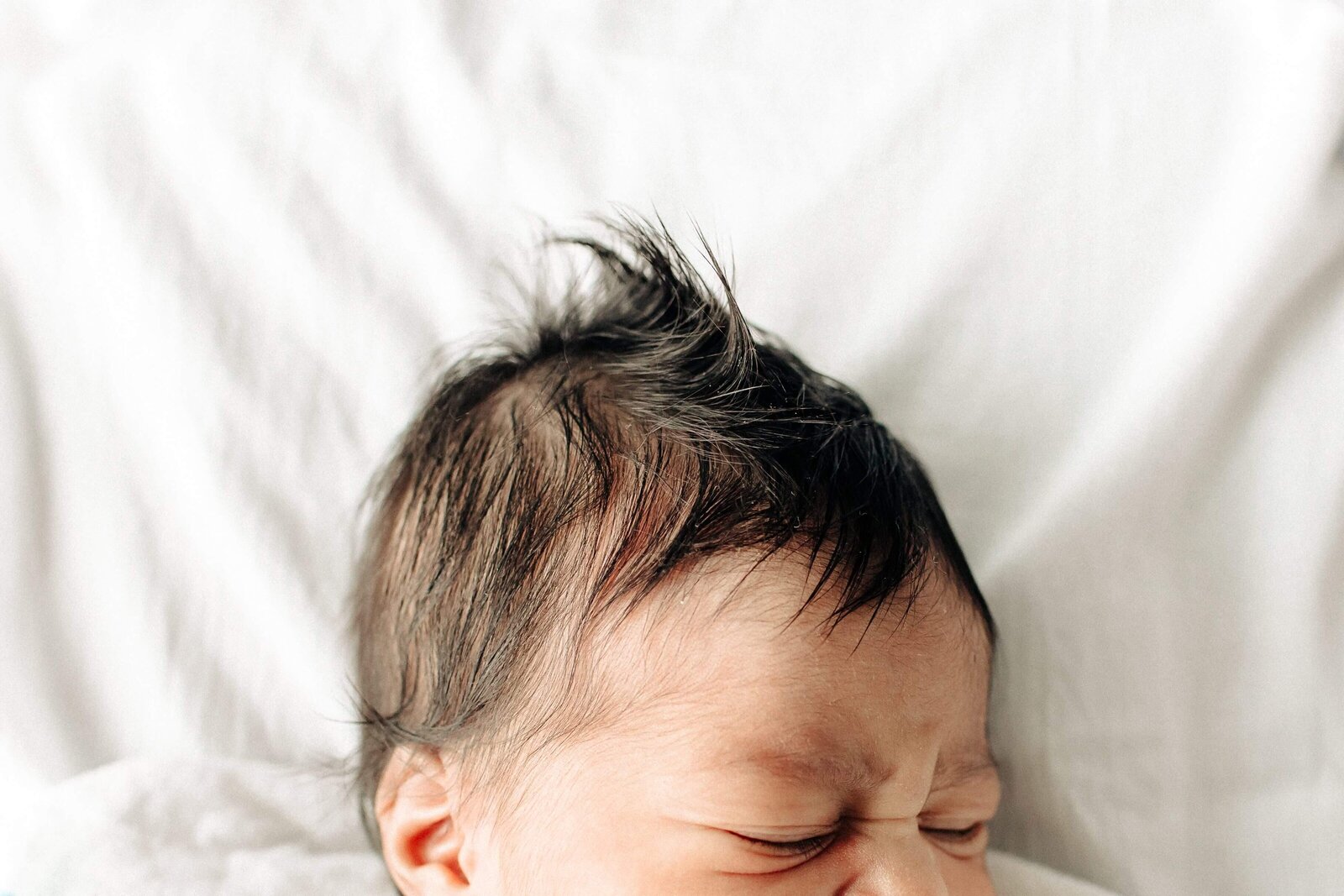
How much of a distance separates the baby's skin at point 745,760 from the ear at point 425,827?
6 cm

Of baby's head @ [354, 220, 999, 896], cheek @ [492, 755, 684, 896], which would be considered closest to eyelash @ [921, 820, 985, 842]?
baby's head @ [354, 220, 999, 896]

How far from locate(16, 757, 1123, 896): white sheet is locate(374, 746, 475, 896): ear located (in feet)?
0.36

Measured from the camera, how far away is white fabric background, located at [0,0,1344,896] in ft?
3.22

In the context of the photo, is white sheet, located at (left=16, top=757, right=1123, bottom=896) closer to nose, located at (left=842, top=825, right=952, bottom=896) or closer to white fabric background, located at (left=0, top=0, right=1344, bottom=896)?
white fabric background, located at (left=0, top=0, right=1344, bottom=896)

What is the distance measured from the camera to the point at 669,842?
28.6 inches

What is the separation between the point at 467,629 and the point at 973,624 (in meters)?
0.36

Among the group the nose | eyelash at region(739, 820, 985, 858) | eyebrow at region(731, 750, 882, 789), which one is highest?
eyebrow at region(731, 750, 882, 789)

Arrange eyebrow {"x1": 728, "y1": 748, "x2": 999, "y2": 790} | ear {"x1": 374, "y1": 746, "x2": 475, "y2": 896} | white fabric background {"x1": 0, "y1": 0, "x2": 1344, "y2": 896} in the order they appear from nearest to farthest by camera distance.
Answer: eyebrow {"x1": 728, "y1": 748, "x2": 999, "y2": 790} < ear {"x1": 374, "y1": 746, "x2": 475, "y2": 896} < white fabric background {"x1": 0, "y1": 0, "x2": 1344, "y2": 896}

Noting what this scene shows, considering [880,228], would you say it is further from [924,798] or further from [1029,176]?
[924,798]

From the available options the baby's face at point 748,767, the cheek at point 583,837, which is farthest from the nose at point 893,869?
the cheek at point 583,837

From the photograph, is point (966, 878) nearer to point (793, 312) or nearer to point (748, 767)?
point (748, 767)

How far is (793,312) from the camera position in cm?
111

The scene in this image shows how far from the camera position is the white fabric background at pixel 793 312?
38.7 inches

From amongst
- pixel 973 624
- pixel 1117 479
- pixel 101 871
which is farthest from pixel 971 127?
pixel 101 871
